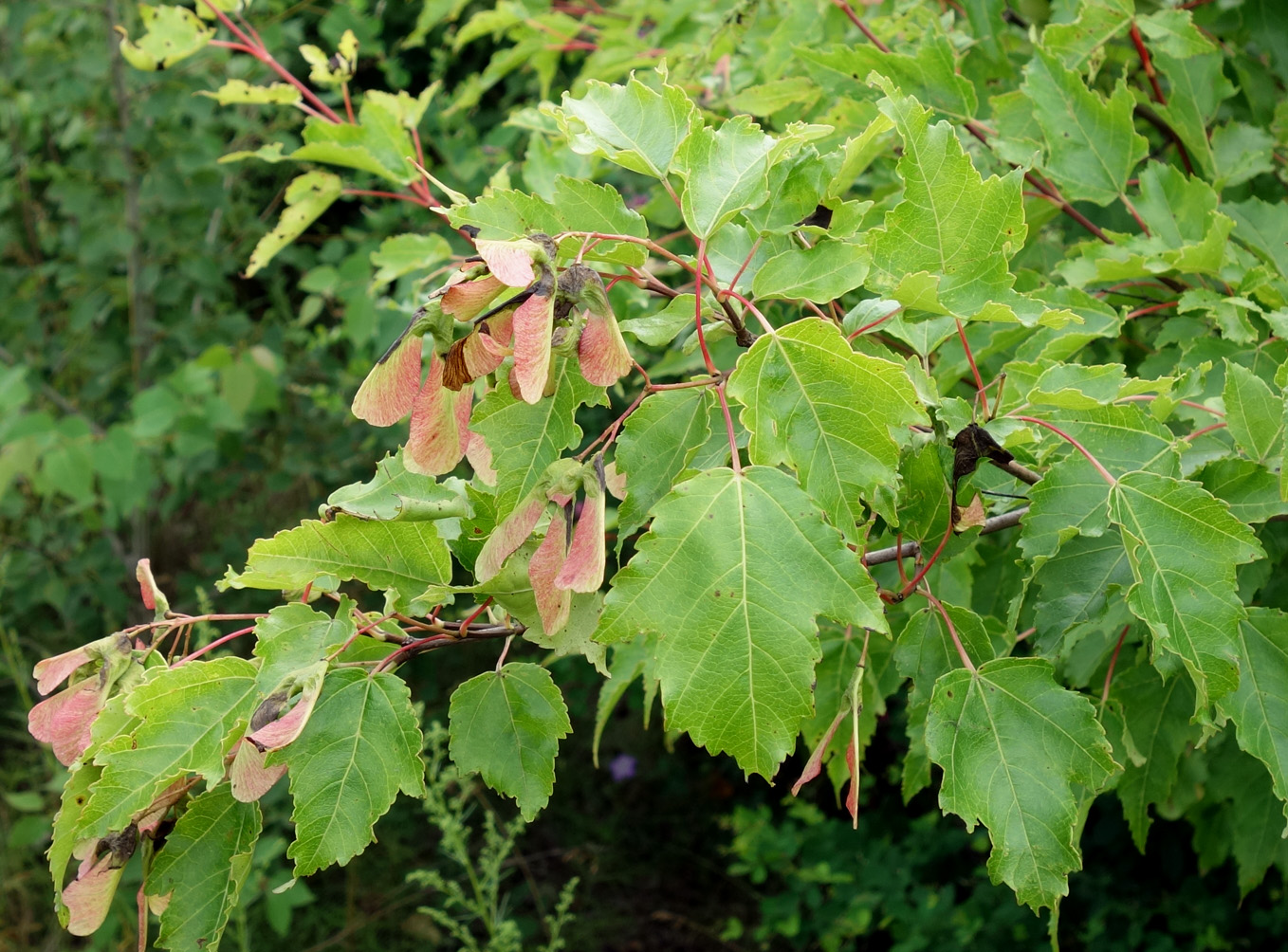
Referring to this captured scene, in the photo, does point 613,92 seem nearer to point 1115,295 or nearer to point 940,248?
point 940,248

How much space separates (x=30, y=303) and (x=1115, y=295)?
2.98 metres

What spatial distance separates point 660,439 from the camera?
2.35 feet

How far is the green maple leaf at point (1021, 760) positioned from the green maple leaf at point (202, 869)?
457 millimetres

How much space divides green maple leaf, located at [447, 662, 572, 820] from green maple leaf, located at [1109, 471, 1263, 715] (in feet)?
1.32

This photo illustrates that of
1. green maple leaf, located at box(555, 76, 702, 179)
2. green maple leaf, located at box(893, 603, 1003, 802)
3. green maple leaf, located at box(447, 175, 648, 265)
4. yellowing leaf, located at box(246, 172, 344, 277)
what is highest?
green maple leaf, located at box(555, 76, 702, 179)

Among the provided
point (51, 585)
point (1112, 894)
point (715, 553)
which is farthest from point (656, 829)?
point (715, 553)

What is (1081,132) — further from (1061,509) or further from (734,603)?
(734,603)

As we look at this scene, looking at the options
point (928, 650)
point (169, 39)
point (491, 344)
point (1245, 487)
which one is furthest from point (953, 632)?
Answer: point (169, 39)

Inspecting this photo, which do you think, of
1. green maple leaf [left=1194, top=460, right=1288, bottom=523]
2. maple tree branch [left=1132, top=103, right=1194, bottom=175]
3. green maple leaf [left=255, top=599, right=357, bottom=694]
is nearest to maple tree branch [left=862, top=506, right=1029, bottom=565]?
green maple leaf [left=1194, top=460, right=1288, bottom=523]

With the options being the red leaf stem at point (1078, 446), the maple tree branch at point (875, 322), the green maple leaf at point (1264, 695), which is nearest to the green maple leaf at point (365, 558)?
the maple tree branch at point (875, 322)

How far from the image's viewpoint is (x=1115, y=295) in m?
1.19

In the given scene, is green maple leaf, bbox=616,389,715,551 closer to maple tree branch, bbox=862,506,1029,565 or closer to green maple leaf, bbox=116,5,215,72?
maple tree branch, bbox=862,506,1029,565

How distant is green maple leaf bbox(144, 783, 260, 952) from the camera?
681 mm

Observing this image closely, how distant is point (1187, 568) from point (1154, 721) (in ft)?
1.25
